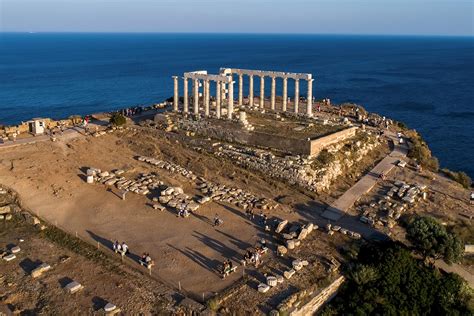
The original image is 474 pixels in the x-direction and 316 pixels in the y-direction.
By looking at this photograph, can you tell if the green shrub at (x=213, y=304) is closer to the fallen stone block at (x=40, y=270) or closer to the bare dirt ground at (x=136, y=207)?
the bare dirt ground at (x=136, y=207)

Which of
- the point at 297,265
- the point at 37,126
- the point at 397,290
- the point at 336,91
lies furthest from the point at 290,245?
the point at 336,91

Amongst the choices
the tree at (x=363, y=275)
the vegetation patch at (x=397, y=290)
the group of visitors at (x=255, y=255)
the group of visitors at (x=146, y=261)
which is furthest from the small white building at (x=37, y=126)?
the tree at (x=363, y=275)

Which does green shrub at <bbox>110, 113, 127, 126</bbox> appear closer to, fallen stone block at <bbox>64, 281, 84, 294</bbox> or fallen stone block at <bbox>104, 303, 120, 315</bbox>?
fallen stone block at <bbox>64, 281, 84, 294</bbox>

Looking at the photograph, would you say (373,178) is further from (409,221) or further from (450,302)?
(450,302)

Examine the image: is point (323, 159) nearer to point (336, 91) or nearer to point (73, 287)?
point (73, 287)

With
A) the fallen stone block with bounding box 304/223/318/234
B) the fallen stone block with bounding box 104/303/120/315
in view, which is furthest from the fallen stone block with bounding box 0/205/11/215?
the fallen stone block with bounding box 304/223/318/234

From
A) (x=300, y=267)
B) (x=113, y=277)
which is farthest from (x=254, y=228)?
(x=113, y=277)

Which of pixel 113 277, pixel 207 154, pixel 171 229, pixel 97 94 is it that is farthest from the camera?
pixel 97 94
